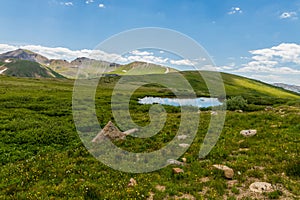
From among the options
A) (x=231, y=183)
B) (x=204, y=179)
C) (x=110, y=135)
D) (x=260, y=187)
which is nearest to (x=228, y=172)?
(x=231, y=183)

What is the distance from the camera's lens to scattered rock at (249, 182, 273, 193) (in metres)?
10.3

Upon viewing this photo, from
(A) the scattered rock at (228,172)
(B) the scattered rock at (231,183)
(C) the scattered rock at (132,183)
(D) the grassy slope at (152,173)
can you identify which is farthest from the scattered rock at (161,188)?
(A) the scattered rock at (228,172)

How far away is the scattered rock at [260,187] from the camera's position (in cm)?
1034

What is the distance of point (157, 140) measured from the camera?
746 inches

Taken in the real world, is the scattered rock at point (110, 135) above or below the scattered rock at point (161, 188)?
above

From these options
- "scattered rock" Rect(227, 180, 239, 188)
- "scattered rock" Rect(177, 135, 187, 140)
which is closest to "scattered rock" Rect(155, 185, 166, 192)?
"scattered rock" Rect(227, 180, 239, 188)

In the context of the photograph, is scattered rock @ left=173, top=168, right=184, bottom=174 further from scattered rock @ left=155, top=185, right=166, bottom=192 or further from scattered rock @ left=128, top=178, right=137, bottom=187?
scattered rock @ left=128, top=178, right=137, bottom=187

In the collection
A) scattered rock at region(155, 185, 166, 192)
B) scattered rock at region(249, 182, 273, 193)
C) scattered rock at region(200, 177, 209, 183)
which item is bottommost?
scattered rock at region(155, 185, 166, 192)

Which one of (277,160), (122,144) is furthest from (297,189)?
→ (122,144)

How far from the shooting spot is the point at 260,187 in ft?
34.5

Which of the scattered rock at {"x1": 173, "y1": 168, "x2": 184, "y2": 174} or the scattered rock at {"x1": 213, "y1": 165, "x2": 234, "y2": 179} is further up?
the scattered rock at {"x1": 213, "y1": 165, "x2": 234, "y2": 179}

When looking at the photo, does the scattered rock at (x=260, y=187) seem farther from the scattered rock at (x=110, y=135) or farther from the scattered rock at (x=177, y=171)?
the scattered rock at (x=110, y=135)

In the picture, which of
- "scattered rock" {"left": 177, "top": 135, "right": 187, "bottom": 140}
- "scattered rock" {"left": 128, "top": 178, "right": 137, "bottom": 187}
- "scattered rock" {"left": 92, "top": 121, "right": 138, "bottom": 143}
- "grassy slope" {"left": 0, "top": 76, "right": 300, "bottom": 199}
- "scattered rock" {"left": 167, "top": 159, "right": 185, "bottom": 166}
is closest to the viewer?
"grassy slope" {"left": 0, "top": 76, "right": 300, "bottom": 199}

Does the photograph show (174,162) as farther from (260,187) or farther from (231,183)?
(260,187)
